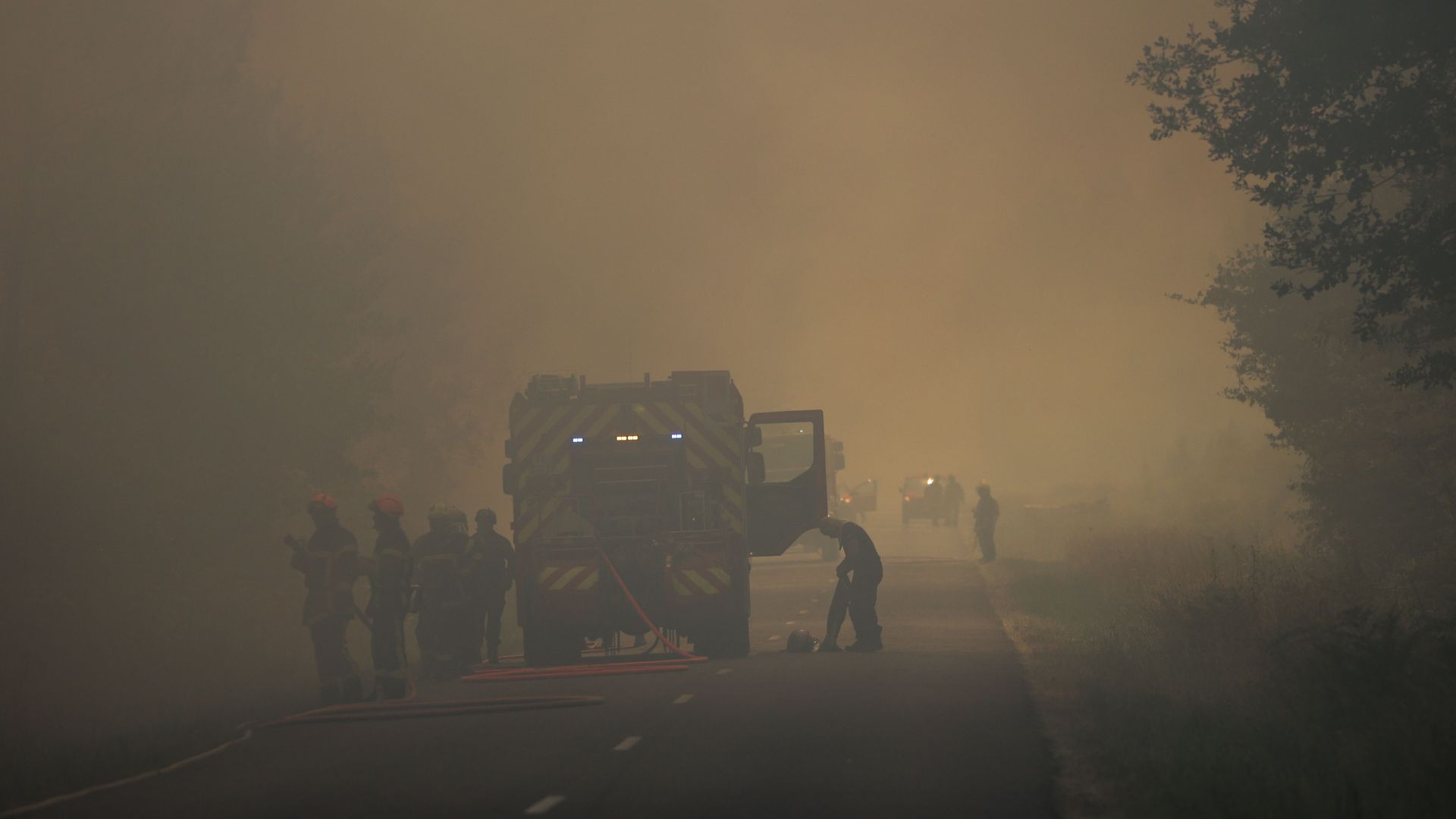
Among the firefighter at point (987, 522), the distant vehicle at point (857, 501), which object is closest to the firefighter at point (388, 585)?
the firefighter at point (987, 522)

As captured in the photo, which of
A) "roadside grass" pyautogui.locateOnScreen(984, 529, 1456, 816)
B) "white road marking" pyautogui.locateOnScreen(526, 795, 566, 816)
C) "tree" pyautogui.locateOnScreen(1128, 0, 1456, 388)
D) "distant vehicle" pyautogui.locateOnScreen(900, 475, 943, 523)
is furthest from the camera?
"distant vehicle" pyautogui.locateOnScreen(900, 475, 943, 523)

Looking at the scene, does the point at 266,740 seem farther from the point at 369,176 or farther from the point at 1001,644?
the point at 369,176

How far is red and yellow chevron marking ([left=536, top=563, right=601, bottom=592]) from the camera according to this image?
727 inches

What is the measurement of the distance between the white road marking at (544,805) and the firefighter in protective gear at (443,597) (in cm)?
864

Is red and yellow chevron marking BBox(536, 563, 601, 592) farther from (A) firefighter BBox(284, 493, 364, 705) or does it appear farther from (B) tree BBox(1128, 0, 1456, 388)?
(B) tree BBox(1128, 0, 1456, 388)

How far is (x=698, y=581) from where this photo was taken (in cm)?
1883

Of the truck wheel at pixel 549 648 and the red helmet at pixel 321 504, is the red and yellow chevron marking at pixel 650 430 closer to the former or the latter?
the truck wheel at pixel 549 648

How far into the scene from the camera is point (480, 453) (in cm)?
5216

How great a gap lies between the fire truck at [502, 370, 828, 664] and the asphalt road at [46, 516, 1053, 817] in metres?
1.16

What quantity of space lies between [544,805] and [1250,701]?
23.6ft

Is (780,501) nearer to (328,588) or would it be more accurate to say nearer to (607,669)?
(607,669)

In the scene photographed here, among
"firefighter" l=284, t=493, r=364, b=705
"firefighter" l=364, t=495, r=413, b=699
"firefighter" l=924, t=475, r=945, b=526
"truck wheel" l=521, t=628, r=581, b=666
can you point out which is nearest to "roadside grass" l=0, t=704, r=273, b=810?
"firefighter" l=284, t=493, r=364, b=705

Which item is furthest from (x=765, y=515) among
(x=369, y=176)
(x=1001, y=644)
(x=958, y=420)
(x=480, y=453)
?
(x=958, y=420)

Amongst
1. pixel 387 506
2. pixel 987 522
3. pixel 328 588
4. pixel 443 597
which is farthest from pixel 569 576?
pixel 987 522
